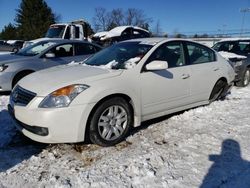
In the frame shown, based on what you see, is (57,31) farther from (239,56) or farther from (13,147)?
(13,147)

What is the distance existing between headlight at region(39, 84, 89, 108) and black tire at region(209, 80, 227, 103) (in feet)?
10.3

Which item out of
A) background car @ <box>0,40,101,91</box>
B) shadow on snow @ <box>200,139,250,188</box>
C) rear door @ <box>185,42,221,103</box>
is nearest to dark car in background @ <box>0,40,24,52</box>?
background car @ <box>0,40,101,91</box>

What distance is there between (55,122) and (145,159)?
1.23 metres

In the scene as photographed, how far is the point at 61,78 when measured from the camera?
4.02 metres

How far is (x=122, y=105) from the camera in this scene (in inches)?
162

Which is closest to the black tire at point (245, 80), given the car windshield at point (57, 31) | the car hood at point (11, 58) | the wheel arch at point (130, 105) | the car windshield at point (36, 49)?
the wheel arch at point (130, 105)

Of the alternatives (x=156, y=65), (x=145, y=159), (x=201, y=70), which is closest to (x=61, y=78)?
(x=156, y=65)

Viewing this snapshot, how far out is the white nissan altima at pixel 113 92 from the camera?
145 inches

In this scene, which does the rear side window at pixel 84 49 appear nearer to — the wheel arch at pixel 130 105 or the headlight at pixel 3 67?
the headlight at pixel 3 67

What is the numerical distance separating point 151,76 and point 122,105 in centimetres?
72

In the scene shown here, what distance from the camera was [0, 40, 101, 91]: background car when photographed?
7.08m

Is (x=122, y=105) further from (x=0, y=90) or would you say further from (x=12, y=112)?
(x=0, y=90)

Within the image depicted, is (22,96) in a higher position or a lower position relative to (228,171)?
higher

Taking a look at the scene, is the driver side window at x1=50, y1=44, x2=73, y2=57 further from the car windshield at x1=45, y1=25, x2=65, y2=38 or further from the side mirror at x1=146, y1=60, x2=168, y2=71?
the car windshield at x1=45, y1=25, x2=65, y2=38
